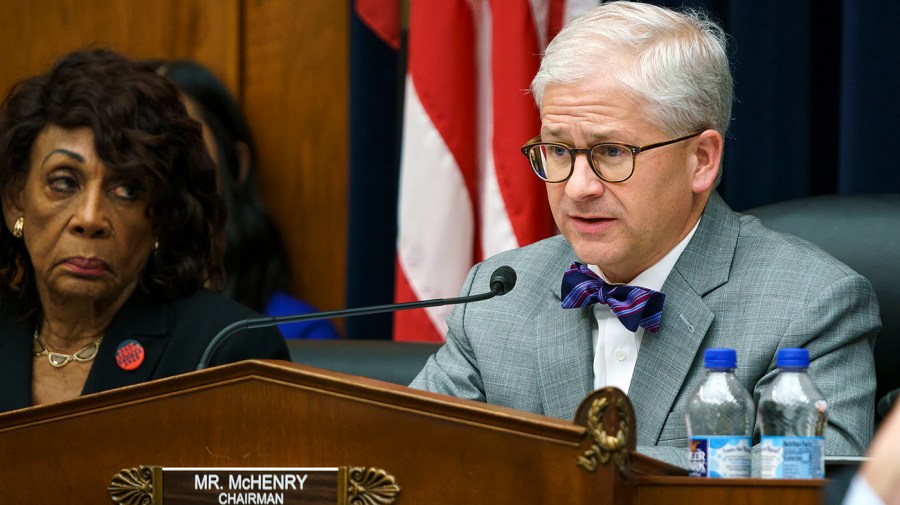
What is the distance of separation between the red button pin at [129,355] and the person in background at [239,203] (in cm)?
101

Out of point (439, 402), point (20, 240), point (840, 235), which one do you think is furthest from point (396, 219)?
point (439, 402)

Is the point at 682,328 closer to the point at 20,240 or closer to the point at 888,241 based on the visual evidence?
the point at 888,241

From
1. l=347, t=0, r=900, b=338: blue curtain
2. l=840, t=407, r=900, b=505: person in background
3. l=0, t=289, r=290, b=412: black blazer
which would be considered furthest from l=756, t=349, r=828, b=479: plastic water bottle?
l=347, t=0, r=900, b=338: blue curtain

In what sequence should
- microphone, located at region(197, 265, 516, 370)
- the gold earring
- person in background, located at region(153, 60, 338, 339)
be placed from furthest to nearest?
person in background, located at region(153, 60, 338, 339)
the gold earring
microphone, located at region(197, 265, 516, 370)

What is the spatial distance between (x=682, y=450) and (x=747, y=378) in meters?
0.22

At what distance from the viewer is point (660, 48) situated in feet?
7.51

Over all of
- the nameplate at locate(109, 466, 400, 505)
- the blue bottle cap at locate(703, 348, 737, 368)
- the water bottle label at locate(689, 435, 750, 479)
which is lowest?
the nameplate at locate(109, 466, 400, 505)

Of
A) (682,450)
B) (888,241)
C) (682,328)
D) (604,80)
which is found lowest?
(682,450)

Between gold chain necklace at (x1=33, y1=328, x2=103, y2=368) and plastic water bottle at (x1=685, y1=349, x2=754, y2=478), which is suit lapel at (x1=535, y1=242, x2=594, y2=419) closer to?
plastic water bottle at (x1=685, y1=349, x2=754, y2=478)

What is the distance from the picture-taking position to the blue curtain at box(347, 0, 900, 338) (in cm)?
310

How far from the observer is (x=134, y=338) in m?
2.81

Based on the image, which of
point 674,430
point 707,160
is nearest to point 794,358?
point 674,430

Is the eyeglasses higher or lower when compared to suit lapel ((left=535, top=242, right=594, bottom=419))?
higher

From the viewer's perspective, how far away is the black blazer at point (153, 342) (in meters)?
2.74
